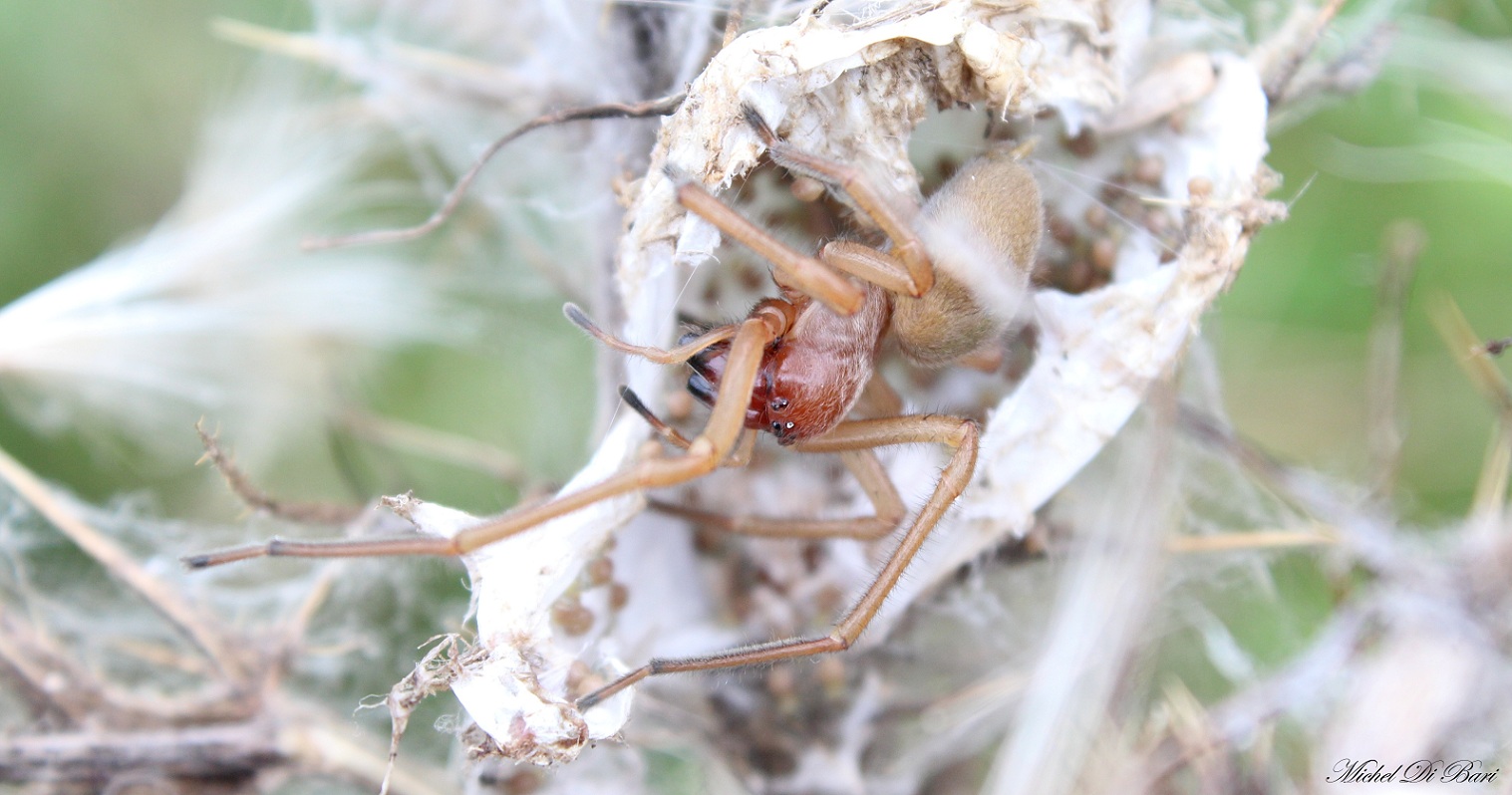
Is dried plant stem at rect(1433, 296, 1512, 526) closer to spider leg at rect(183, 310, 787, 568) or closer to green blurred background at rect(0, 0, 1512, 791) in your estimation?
green blurred background at rect(0, 0, 1512, 791)

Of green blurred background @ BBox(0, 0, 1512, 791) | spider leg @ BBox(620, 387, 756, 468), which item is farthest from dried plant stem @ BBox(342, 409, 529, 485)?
spider leg @ BBox(620, 387, 756, 468)

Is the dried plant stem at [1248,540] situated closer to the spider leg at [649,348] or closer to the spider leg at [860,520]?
the spider leg at [860,520]

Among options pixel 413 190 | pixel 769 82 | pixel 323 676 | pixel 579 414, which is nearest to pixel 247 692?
pixel 323 676

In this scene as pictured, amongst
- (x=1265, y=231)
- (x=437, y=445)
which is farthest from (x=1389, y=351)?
(x=437, y=445)

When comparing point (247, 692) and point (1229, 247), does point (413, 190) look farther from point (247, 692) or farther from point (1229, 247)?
point (1229, 247)

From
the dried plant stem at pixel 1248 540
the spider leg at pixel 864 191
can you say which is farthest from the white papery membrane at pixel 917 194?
the dried plant stem at pixel 1248 540
